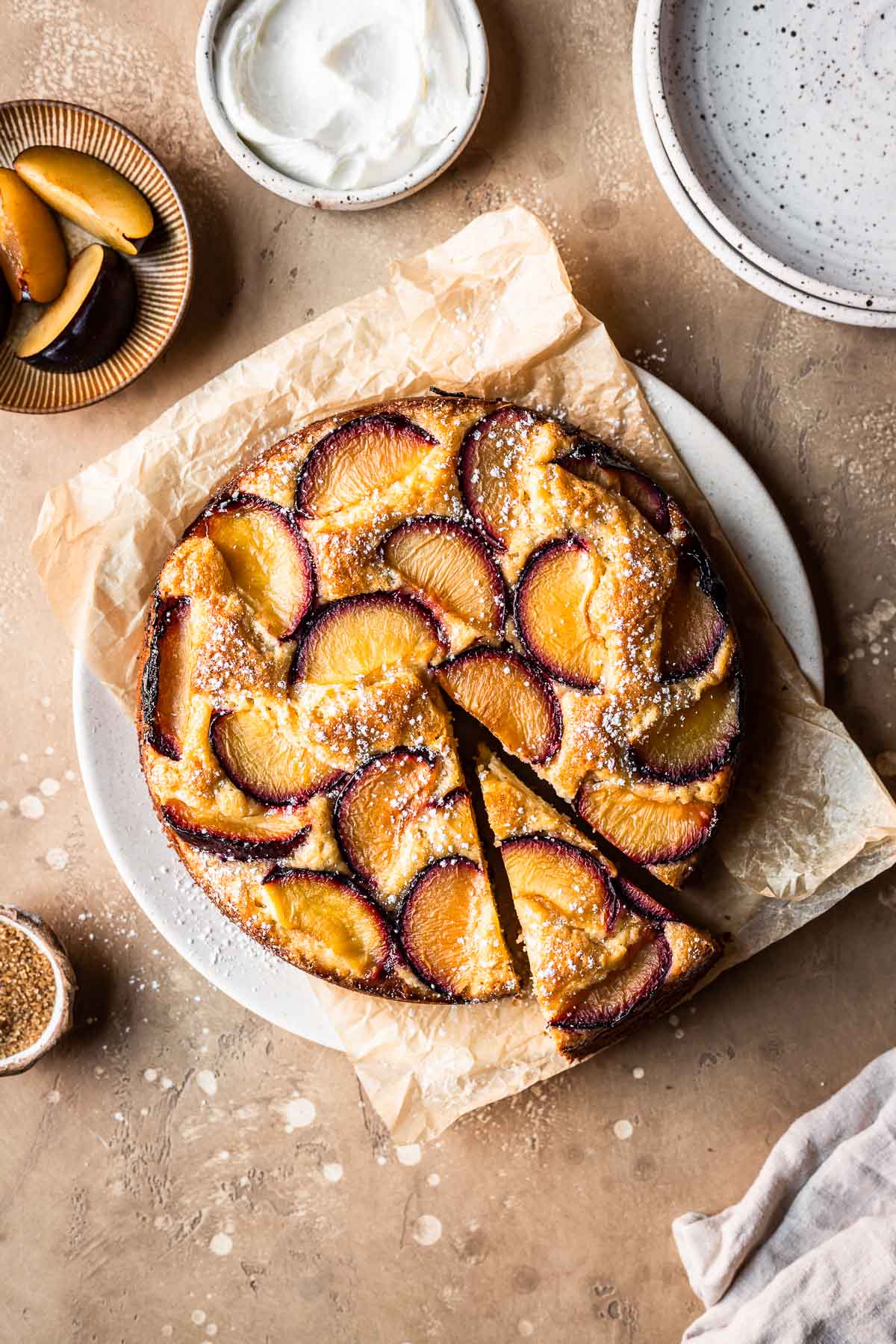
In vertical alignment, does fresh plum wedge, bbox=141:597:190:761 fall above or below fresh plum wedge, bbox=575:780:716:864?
above

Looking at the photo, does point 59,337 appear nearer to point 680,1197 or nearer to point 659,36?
point 659,36

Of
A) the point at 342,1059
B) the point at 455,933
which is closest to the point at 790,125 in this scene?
the point at 455,933

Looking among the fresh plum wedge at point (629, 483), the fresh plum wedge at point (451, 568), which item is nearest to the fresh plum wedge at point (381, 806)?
the fresh plum wedge at point (451, 568)

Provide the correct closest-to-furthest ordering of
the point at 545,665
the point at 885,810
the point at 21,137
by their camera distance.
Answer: the point at 545,665
the point at 885,810
the point at 21,137

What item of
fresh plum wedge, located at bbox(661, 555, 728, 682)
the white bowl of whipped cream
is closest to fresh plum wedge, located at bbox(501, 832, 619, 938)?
fresh plum wedge, located at bbox(661, 555, 728, 682)

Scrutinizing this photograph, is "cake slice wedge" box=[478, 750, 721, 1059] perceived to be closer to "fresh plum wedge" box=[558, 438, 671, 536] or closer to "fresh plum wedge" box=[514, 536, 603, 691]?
"fresh plum wedge" box=[514, 536, 603, 691]

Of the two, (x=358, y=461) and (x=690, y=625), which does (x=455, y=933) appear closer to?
(x=690, y=625)

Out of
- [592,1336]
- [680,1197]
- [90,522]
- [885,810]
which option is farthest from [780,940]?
[90,522]

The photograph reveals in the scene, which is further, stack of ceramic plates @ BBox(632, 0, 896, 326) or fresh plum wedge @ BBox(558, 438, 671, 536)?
stack of ceramic plates @ BBox(632, 0, 896, 326)
